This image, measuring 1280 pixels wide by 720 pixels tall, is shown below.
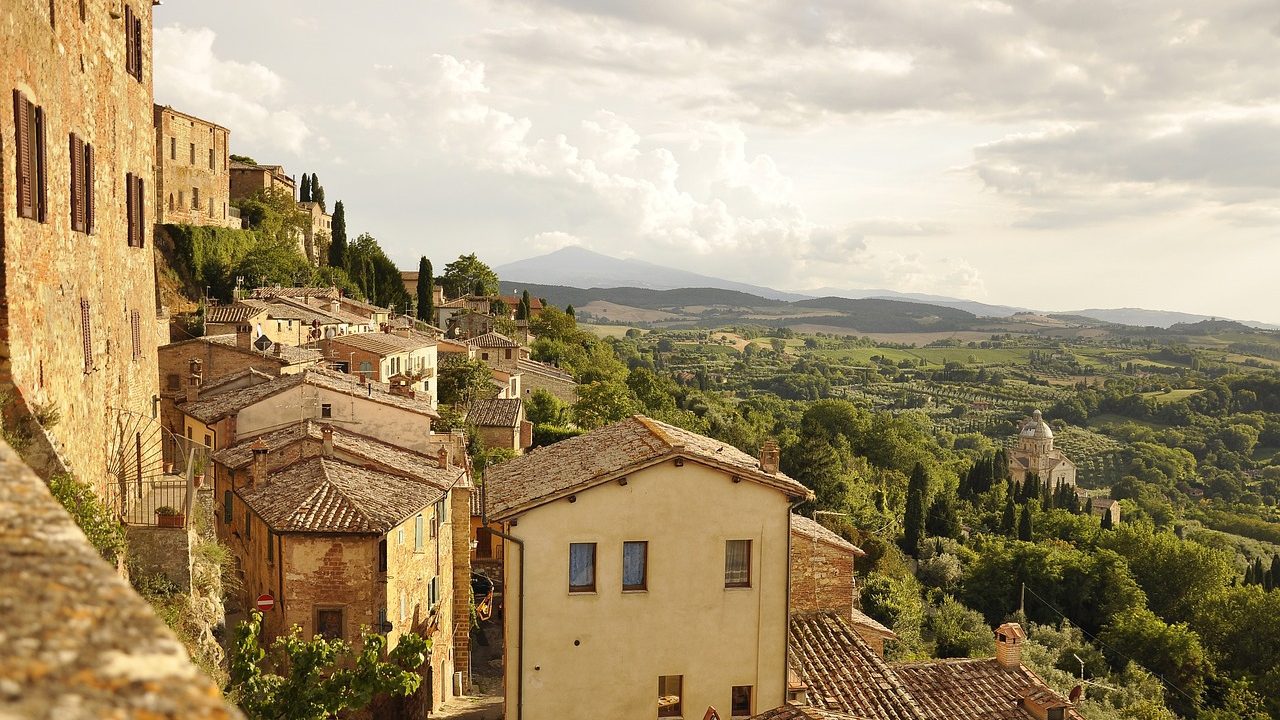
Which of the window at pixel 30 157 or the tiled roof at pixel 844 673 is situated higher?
the window at pixel 30 157

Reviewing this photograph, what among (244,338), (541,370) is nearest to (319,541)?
(244,338)

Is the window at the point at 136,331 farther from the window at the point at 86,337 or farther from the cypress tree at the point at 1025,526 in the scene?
the cypress tree at the point at 1025,526

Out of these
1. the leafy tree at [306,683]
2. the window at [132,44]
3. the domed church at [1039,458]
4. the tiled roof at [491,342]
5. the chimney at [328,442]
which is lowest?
the domed church at [1039,458]

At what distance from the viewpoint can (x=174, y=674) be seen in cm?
292

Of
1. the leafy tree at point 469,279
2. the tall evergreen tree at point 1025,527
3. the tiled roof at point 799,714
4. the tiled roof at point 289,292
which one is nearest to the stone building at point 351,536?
the tiled roof at point 799,714

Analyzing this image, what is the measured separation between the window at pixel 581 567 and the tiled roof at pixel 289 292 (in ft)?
154

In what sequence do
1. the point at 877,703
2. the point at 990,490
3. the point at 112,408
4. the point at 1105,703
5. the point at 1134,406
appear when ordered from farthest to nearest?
the point at 1134,406 → the point at 990,490 → the point at 1105,703 → the point at 877,703 → the point at 112,408

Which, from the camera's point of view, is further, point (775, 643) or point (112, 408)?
point (775, 643)

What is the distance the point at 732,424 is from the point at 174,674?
264 feet

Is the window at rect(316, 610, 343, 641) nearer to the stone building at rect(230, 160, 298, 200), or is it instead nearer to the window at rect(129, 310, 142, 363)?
the window at rect(129, 310, 142, 363)

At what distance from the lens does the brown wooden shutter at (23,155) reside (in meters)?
10.9

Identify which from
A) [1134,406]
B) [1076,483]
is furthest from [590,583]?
[1134,406]

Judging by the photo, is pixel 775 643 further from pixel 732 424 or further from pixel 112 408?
pixel 732 424

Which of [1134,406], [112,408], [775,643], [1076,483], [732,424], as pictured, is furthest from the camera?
[1134,406]
